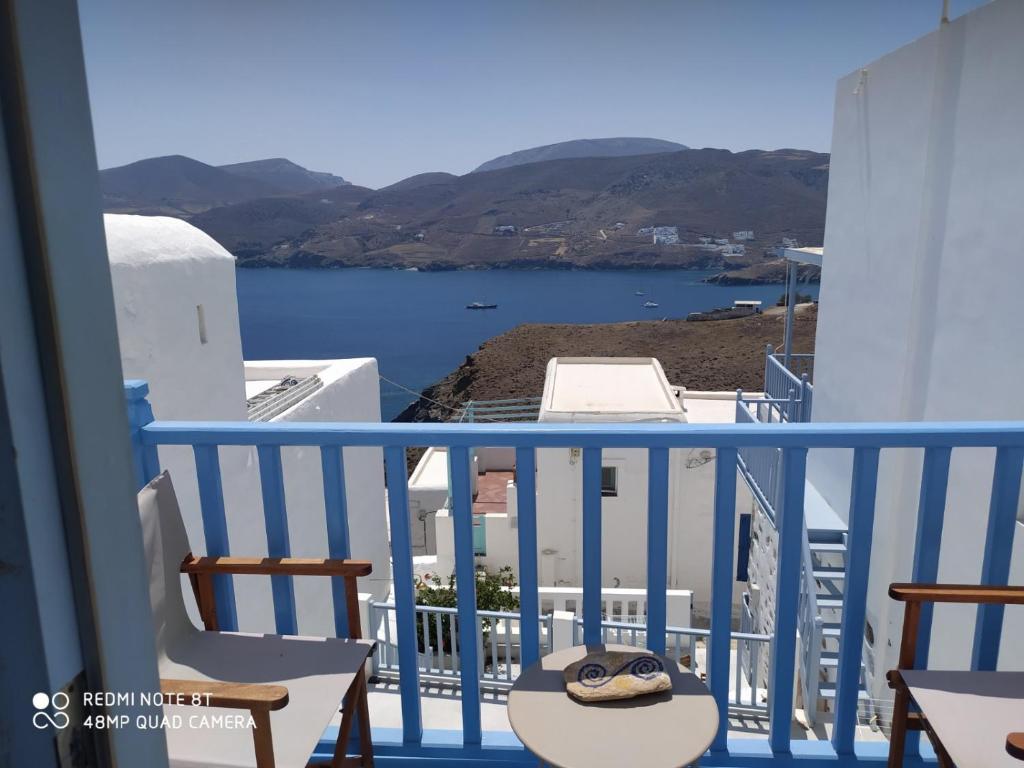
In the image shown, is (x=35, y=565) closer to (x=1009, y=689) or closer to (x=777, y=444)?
(x=777, y=444)

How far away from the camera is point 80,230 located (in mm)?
654

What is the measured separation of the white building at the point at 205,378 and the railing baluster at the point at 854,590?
4.45m

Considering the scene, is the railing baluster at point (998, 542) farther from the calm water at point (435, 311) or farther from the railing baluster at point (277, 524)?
the calm water at point (435, 311)

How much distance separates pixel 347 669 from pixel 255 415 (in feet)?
22.3

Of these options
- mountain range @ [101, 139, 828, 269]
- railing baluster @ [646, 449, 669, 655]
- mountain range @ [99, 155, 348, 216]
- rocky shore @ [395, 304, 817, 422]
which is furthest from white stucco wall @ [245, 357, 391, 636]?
mountain range @ [101, 139, 828, 269]

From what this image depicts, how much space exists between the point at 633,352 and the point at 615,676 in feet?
130

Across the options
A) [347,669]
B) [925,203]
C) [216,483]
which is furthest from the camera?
[925,203]

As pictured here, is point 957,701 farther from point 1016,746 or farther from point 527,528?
point 527,528

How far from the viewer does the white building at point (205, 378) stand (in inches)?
238

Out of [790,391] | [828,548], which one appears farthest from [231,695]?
[790,391]

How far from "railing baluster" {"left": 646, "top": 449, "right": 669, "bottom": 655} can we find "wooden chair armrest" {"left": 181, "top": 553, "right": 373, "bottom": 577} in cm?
81

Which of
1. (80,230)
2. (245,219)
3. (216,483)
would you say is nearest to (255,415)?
(216,483)

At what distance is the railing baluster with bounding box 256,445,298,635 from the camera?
7.23 feet

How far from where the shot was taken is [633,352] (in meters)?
40.7
